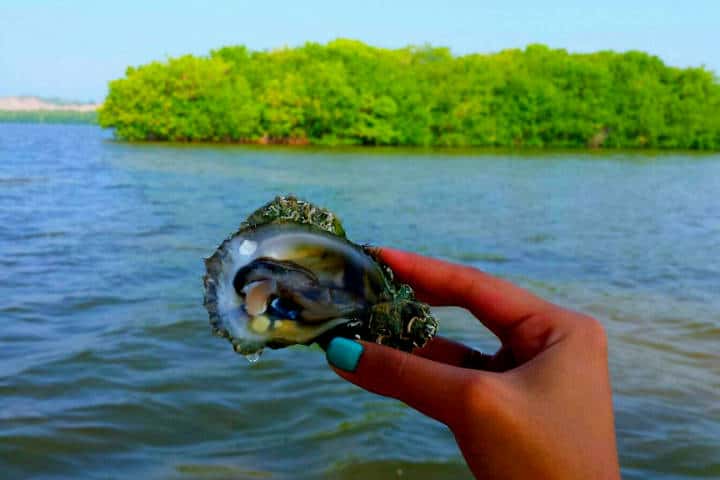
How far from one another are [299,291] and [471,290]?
579 millimetres

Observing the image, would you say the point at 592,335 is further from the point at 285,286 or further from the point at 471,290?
the point at 285,286

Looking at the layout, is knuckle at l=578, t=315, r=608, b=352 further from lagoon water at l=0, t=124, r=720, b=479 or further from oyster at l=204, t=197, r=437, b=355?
lagoon water at l=0, t=124, r=720, b=479

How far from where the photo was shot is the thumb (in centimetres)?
182

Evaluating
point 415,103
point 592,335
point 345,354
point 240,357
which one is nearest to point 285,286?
point 345,354

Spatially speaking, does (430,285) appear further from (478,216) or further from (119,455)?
(478,216)

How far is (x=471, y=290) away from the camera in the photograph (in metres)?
2.39

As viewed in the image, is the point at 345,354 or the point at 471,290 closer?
the point at 345,354

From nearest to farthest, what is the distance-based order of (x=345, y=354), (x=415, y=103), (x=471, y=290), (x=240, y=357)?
1. (x=345, y=354)
2. (x=471, y=290)
3. (x=240, y=357)
4. (x=415, y=103)

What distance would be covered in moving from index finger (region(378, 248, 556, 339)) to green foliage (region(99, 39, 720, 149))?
6060cm

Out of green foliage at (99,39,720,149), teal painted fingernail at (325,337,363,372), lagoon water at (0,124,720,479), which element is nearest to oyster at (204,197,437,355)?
teal painted fingernail at (325,337,363,372)

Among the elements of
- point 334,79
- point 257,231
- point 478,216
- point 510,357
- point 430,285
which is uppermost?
point 334,79

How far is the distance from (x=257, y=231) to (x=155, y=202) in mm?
14660

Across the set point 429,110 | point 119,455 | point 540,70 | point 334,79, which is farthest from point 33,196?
point 540,70

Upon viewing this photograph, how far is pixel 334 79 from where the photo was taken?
211 ft
